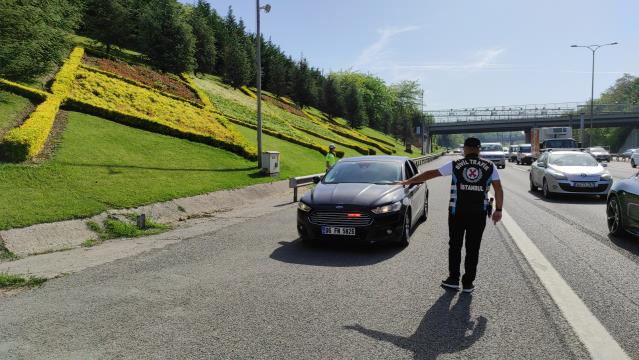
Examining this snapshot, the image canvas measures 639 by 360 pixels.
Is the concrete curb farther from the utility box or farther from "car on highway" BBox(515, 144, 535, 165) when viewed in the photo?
"car on highway" BBox(515, 144, 535, 165)

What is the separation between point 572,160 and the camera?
1511 cm

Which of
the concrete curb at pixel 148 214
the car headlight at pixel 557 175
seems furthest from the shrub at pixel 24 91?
the car headlight at pixel 557 175

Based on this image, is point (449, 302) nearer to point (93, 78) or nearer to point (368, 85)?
point (93, 78)

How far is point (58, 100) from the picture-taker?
709 inches

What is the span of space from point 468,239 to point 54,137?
13.8m

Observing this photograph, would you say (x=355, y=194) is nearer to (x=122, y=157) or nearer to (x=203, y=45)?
(x=122, y=157)

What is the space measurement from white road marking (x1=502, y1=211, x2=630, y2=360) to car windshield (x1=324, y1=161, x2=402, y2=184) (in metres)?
2.58

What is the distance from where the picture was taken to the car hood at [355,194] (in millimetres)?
7184

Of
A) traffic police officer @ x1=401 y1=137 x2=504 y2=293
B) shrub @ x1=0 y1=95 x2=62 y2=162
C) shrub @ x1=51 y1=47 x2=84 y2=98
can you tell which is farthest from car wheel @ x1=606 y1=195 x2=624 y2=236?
shrub @ x1=51 y1=47 x2=84 y2=98

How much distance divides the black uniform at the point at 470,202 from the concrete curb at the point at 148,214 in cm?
660

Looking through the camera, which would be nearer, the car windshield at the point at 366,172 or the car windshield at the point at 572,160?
the car windshield at the point at 366,172

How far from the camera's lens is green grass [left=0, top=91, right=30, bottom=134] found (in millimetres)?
14340

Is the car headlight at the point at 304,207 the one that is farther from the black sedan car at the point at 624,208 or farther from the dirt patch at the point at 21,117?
the dirt patch at the point at 21,117

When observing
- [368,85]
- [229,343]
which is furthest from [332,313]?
[368,85]
